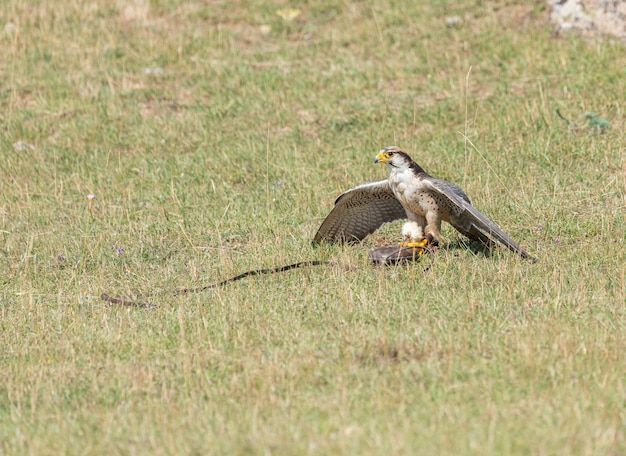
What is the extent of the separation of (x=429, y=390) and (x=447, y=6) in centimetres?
863

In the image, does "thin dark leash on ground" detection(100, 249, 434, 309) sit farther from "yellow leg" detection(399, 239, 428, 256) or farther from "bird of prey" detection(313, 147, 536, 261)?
"bird of prey" detection(313, 147, 536, 261)

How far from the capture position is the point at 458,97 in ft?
35.4

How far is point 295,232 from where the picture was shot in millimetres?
8211

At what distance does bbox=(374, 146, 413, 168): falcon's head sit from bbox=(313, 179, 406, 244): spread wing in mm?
398

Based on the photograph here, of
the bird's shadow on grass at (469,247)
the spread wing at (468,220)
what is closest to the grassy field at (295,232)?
the bird's shadow on grass at (469,247)

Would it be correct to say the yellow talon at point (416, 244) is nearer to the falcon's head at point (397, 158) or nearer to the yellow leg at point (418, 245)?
the yellow leg at point (418, 245)

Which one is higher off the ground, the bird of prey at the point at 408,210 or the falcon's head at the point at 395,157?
the falcon's head at the point at 395,157

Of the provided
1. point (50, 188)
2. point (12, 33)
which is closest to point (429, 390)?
point (50, 188)

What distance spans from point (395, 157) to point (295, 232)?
4.28 feet

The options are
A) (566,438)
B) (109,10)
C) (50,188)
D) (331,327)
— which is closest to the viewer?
(566,438)

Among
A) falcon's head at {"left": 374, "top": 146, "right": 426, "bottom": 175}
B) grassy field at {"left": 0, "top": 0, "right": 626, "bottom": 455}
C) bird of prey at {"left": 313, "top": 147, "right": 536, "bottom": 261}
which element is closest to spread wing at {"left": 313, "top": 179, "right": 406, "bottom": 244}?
bird of prey at {"left": 313, "top": 147, "right": 536, "bottom": 261}

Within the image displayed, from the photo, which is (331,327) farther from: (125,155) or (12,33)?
(12,33)

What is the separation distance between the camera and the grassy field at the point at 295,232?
15.4 ft

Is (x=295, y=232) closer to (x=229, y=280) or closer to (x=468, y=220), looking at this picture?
(x=229, y=280)
